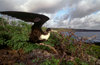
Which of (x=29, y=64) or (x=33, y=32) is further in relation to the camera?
(x=29, y=64)

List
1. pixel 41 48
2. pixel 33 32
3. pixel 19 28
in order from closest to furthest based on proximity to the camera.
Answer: pixel 33 32 < pixel 41 48 < pixel 19 28

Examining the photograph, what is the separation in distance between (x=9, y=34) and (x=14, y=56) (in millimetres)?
2313

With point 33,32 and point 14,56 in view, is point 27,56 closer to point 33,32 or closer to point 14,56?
point 14,56

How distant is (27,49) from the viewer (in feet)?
17.8

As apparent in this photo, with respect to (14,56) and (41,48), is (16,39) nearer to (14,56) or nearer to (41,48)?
(14,56)

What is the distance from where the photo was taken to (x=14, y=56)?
516 centimetres

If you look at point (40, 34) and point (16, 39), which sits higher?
point (40, 34)

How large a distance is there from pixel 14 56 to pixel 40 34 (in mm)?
3067

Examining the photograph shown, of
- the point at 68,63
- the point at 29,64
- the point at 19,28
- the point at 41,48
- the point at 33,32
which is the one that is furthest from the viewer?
the point at 19,28

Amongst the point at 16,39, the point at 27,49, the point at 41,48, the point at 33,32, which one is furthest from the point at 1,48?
the point at 33,32

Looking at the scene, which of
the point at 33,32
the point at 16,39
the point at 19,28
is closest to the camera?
the point at 33,32

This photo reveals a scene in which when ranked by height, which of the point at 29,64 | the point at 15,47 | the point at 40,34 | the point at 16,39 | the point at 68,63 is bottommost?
the point at 29,64

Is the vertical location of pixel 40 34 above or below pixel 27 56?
above

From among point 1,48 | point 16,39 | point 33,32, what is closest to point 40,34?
point 33,32
